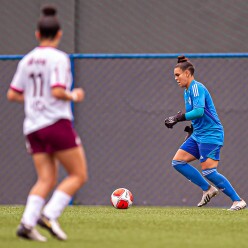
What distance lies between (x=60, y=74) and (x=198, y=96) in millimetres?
3485

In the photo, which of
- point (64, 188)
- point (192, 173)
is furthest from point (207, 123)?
point (64, 188)

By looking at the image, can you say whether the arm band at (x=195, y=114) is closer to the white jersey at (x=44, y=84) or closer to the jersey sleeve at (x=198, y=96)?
the jersey sleeve at (x=198, y=96)

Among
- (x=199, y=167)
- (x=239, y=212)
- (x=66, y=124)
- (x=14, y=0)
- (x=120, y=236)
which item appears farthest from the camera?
(x=14, y=0)

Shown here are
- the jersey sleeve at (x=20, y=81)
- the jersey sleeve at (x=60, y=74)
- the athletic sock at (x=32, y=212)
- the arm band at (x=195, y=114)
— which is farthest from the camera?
the arm band at (x=195, y=114)

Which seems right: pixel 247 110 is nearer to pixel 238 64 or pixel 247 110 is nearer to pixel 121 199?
pixel 238 64

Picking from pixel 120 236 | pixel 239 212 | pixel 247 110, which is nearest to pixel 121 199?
pixel 239 212

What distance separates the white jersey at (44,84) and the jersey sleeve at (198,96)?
3.32 metres

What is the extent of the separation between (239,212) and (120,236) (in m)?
3.12

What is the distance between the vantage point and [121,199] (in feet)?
30.8

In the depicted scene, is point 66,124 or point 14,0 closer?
point 66,124

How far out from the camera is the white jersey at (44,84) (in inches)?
227

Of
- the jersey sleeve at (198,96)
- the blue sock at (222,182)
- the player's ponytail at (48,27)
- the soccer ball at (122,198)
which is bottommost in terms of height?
the soccer ball at (122,198)

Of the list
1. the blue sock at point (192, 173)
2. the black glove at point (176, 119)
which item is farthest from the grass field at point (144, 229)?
the black glove at point (176, 119)

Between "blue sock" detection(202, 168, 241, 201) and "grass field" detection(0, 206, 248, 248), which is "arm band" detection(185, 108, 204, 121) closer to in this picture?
"blue sock" detection(202, 168, 241, 201)
